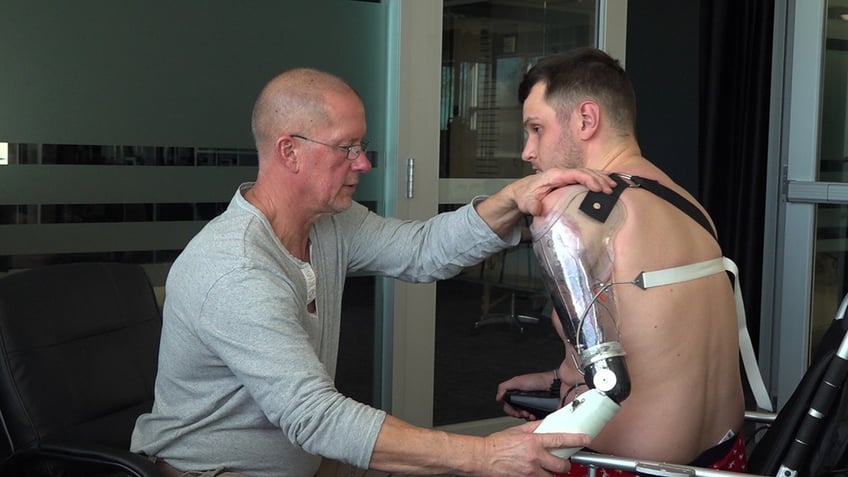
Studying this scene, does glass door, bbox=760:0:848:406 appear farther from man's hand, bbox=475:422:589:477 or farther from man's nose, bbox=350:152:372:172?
man's hand, bbox=475:422:589:477

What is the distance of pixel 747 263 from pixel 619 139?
3.40 metres

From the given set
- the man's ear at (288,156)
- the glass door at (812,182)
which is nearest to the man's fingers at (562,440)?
the man's ear at (288,156)

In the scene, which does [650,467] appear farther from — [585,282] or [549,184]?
[549,184]

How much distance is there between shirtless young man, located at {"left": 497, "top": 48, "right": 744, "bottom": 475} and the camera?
5.88 feet

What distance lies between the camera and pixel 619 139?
198cm

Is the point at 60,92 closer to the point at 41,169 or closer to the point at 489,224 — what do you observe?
the point at 41,169

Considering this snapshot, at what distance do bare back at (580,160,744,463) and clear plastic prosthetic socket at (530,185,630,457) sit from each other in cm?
5

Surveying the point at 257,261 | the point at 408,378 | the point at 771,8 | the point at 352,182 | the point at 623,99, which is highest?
the point at 771,8

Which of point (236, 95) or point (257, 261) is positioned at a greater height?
point (236, 95)

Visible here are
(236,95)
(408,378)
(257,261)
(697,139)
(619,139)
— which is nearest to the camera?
(257,261)

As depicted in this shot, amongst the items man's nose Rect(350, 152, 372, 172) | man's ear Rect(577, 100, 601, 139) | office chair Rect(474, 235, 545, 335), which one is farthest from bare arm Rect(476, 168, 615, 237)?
office chair Rect(474, 235, 545, 335)

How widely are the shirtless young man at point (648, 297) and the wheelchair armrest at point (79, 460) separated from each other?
826mm

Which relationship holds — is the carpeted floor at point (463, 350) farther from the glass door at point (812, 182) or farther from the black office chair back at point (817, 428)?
the black office chair back at point (817, 428)

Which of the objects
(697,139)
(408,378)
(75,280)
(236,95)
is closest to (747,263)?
(697,139)
